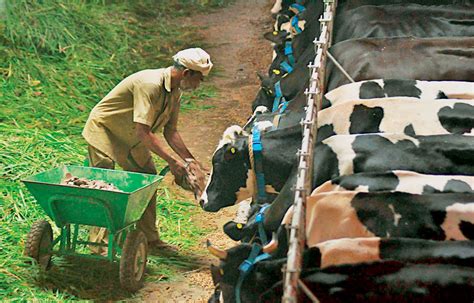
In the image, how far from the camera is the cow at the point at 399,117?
13.5 feet

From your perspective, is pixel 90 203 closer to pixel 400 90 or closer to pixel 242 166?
pixel 242 166

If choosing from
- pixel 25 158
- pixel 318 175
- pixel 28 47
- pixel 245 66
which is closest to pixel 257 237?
pixel 318 175

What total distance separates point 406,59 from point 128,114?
8.26 ft

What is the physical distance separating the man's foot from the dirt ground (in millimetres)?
223

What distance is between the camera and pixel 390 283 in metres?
3.15

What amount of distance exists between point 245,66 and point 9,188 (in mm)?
5408

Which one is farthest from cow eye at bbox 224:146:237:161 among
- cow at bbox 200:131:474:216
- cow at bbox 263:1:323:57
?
cow at bbox 263:1:323:57

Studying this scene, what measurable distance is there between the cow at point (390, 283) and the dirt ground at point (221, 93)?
2.84 m

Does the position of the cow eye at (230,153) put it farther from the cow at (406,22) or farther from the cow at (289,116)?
the cow at (406,22)

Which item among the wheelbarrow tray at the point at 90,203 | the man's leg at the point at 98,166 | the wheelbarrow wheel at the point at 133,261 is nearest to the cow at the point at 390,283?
the wheelbarrow tray at the point at 90,203

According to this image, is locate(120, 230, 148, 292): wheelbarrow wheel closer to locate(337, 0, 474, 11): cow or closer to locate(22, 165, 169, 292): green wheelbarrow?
locate(22, 165, 169, 292): green wheelbarrow

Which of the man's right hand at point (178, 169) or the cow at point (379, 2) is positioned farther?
the cow at point (379, 2)

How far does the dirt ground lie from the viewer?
6203 mm

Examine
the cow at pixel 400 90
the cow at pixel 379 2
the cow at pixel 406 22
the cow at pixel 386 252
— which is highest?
the cow at pixel 379 2
